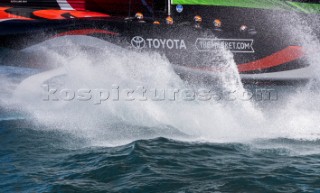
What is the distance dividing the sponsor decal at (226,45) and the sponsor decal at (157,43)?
311 mm

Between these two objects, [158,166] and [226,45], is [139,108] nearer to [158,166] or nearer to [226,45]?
[226,45]

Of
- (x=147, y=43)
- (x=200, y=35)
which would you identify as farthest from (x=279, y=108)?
(x=147, y=43)

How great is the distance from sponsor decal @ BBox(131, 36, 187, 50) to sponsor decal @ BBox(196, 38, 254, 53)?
31 centimetres

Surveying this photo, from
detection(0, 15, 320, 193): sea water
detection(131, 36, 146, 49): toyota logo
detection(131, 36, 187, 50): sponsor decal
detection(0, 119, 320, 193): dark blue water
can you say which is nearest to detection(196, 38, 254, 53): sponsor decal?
detection(0, 15, 320, 193): sea water

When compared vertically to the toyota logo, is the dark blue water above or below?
below

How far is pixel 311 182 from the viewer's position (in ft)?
13.9

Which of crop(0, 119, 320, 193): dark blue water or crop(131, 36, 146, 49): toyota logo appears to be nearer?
crop(0, 119, 320, 193): dark blue water

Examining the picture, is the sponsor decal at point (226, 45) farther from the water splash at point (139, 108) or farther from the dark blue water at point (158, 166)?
the dark blue water at point (158, 166)

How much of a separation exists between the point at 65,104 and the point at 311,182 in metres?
4.42

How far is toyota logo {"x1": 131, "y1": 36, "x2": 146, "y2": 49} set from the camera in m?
8.02

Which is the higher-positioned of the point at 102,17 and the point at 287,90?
the point at 102,17

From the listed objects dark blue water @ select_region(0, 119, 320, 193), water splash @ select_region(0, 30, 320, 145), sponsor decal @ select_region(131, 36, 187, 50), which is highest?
sponsor decal @ select_region(131, 36, 187, 50)

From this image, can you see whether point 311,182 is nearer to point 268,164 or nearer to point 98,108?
point 268,164

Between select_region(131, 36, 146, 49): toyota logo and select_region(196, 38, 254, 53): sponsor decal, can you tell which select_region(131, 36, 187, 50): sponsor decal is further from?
select_region(196, 38, 254, 53): sponsor decal
